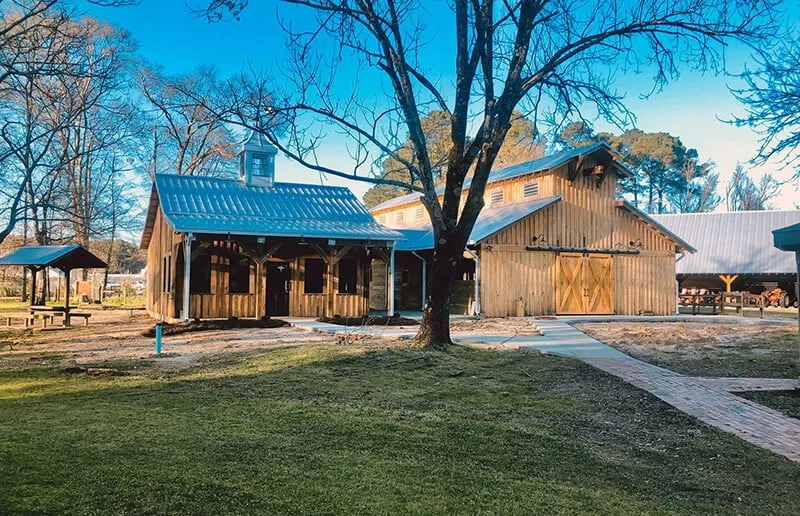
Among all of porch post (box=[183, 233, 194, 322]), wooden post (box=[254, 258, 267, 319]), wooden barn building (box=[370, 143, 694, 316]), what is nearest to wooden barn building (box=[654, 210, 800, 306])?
wooden barn building (box=[370, 143, 694, 316])

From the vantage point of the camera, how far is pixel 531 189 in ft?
85.5

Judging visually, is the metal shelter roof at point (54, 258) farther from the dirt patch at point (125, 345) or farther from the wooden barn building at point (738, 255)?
the wooden barn building at point (738, 255)

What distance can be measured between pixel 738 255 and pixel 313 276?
28185 mm

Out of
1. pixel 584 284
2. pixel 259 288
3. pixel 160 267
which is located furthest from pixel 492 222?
pixel 160 267

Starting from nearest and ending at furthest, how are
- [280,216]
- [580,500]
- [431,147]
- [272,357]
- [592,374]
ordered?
[580,500] < [592,374] < [272,357] < [431,147] < [280,216]

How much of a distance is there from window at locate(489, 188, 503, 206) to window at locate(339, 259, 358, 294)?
28.6 ft

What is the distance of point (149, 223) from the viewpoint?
27109 mm

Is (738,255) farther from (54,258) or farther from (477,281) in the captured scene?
(54,258)

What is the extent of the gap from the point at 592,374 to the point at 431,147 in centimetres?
1036

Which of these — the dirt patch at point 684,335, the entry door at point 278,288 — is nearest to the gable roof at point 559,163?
the dirt patch at point 684,335

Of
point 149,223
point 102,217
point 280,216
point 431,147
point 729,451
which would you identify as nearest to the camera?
point 729,451

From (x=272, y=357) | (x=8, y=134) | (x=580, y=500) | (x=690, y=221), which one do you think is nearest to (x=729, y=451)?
(x=580, y=500)

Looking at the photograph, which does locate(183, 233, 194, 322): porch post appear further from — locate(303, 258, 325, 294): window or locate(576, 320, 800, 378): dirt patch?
locate(576, 320, 800, 378): dirt patch

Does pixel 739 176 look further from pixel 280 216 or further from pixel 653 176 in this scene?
pixel 280 216
